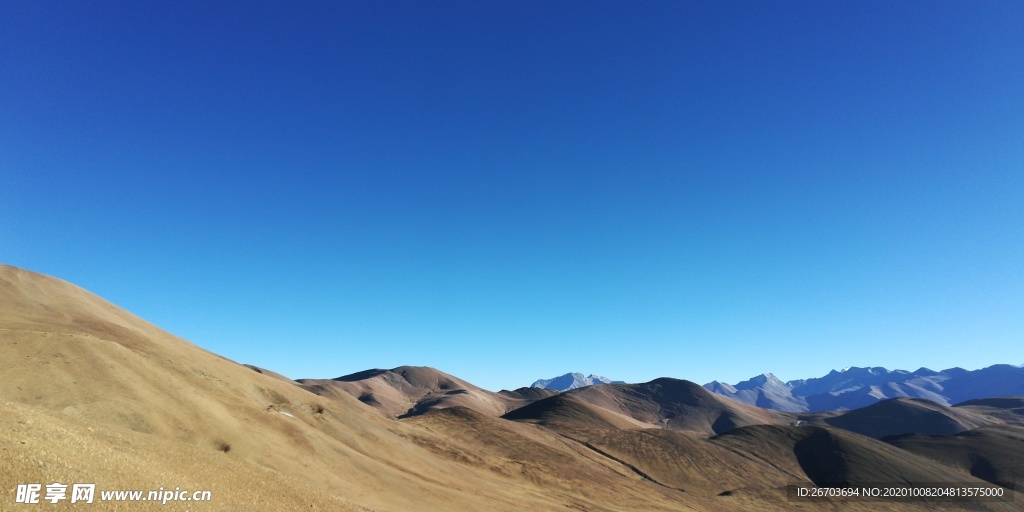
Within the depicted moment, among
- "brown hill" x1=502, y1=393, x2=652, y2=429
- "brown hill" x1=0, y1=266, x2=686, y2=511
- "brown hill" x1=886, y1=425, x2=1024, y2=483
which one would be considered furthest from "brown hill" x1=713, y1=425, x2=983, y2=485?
"brown hill" x1=0, y1=266, x2=686, y2=511

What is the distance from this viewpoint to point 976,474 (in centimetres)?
11612

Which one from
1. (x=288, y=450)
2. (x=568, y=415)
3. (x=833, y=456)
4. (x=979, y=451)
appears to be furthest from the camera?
(x=568, y=415)

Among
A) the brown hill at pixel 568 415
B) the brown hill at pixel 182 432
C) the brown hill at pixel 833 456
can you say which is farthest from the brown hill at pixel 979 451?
the brown hill at pixel 182 432

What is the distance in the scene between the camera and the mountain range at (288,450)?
1022 inches

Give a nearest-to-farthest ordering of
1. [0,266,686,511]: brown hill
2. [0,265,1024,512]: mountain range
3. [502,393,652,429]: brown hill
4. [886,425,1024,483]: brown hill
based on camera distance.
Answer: [0,266,686,511]: brown hill → [0,265,1024,512]: mountain range → [886,425,1024,483]: brown hill → [502,393,652,429]: brown hill

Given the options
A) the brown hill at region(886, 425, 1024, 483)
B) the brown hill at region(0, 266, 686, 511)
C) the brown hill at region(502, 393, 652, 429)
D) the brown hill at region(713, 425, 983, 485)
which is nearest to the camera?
the brown hill at region(0, 266, 686, 511)

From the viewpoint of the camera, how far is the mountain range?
26.0 m

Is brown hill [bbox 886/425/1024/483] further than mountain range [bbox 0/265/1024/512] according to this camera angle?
Yes

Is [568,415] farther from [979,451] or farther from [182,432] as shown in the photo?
[182,432]

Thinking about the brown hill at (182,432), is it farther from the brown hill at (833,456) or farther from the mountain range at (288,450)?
the brown hill at (833,456)

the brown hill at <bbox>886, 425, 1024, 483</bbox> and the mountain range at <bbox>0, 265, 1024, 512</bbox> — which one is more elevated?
the mountain range at <bbox>0, 265, 1024, 512</bbox>

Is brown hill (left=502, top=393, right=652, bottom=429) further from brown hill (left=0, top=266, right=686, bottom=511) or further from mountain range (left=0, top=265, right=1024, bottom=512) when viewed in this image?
brown hill (left=0, top=266, right=686, bottom=511)

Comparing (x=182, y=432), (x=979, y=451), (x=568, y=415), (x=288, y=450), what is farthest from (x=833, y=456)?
(x=182, y=432)

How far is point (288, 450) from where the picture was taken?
42.5 m
